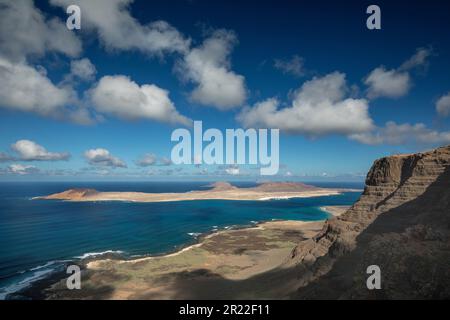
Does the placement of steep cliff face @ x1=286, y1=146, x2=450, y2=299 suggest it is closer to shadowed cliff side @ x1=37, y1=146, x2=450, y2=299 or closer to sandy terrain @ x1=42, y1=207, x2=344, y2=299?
shadowed cliff side @ x1=37, y1=146, x2=450, y2=299

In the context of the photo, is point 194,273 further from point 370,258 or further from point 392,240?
point 392,240

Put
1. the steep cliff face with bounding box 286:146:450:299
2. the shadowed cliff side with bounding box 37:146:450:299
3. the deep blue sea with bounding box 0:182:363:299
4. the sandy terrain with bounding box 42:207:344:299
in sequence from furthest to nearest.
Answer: the deep blue sea with bounding box 0:182:363:299
the sandy terrain with bounding box 42:207:344:299
the shadowed cliff side with bounding box 37:146:450:299
the steep cliff face with bounding box 286:146:450:299

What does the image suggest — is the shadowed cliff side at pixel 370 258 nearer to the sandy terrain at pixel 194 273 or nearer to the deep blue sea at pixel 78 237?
the sandy terrain at pixel 194 273

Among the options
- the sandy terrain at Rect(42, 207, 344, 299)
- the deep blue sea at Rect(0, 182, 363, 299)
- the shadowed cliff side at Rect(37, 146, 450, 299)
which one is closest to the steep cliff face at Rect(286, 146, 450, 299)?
the shadowed cliff side at Rect(37, 146, 450, 299)

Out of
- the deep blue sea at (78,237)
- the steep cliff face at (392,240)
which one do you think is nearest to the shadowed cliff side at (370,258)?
the steep cliff face at (392,240)

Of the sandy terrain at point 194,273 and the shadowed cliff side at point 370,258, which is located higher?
the shadowed cliff side at point 370,258

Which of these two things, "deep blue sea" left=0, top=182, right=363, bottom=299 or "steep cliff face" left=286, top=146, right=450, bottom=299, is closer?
"steep cliff face" left=286, top=146, right=450, bottom=299

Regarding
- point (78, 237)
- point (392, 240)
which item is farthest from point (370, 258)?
point (78, 237)

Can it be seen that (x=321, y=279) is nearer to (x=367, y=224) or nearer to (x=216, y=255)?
(x=367, y=224)
